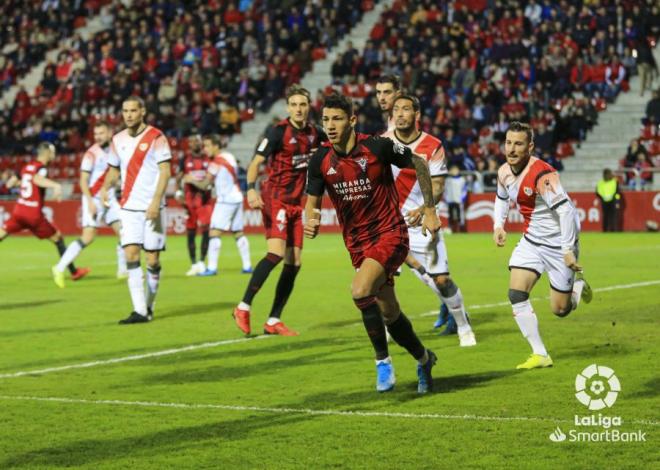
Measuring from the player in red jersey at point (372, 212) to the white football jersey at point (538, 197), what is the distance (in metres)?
1.68

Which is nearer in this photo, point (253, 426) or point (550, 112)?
point (253, 426)

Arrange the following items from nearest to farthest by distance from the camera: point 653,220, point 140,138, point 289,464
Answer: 1. point 289,464
2. point 140,138
3. point 653,220

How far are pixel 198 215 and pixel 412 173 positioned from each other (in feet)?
38.1

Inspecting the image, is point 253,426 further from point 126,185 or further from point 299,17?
point 299,17

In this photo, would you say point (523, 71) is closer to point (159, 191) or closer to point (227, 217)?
point (227, 217)

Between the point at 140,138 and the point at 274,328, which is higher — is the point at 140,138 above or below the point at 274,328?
above

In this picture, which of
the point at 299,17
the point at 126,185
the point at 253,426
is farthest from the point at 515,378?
A: the point at 299,17

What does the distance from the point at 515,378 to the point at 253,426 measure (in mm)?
2534

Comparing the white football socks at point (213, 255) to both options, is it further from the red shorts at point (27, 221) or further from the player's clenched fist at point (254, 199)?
the player's clenched fist at point (254, 199)

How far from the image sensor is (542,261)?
10523mm

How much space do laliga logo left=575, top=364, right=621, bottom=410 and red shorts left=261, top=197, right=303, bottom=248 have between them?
3944 mm

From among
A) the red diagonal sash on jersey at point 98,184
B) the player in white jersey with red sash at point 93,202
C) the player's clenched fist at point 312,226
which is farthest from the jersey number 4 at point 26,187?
the player's clenched fist at point 312,226

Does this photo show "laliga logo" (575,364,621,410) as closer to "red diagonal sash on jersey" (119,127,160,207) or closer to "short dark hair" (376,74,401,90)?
"short dark hair" (376,74,401,90)

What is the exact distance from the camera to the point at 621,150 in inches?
1372
